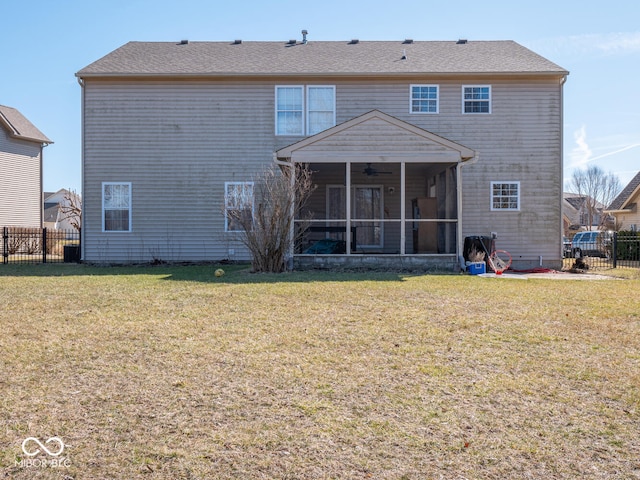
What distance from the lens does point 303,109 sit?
15.9m

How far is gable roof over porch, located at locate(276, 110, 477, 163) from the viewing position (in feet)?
42.8

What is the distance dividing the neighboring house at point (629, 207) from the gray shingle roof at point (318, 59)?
708 inches

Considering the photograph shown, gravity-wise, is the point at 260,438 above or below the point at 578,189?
below

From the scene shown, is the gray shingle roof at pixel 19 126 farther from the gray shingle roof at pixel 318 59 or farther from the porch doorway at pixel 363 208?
the porch doorway at pixel 363 208

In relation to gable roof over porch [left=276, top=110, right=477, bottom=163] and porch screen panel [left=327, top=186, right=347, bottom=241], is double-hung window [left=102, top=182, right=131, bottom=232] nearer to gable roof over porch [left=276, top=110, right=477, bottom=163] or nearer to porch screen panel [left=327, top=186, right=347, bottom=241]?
gable roof over porch [left=276, top=110, right=477, bottom=163]

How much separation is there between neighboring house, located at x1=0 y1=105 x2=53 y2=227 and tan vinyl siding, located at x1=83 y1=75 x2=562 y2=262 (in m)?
11.4

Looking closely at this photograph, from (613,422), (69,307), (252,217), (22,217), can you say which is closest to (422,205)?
→ (252,217)

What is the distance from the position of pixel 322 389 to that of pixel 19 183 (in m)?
26.1

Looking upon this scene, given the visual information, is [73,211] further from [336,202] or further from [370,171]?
[370,171]

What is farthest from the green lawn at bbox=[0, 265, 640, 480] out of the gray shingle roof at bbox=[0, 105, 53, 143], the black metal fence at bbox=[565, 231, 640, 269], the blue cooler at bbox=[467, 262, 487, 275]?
the gray shingle roof at bbox=[0, 105, 53, 143]

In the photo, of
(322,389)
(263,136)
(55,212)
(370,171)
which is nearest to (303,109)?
(263,136)

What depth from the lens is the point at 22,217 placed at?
25688mm

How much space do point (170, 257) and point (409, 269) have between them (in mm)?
7432

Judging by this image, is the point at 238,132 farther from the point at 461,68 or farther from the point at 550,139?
the point at 550,139
